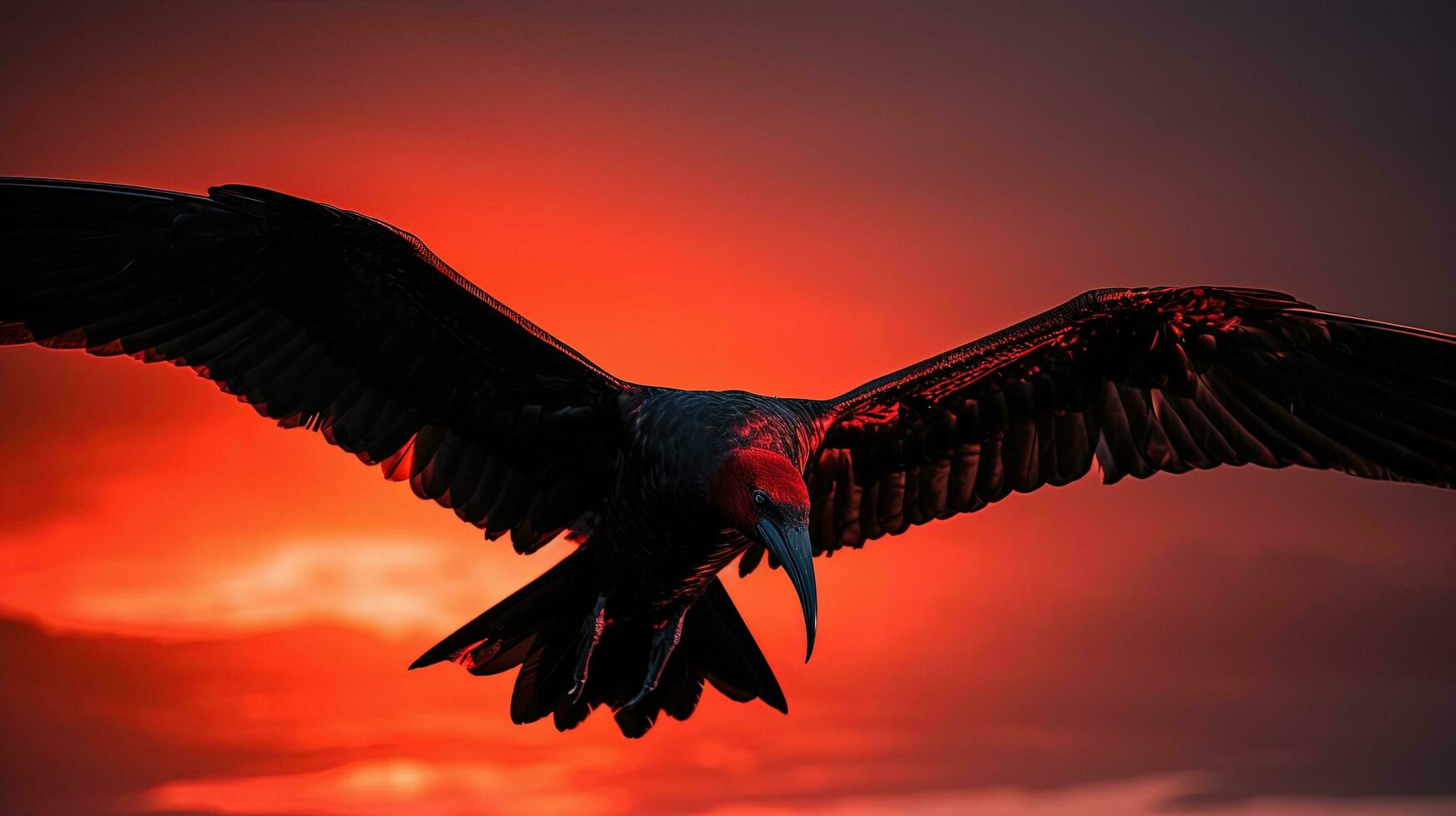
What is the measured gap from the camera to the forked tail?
19.4 ft

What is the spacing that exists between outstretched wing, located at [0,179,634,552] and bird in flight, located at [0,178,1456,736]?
0.01 m

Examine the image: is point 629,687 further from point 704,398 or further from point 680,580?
point 704,398

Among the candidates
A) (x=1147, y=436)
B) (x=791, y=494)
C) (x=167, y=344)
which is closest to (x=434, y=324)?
(x=167, y=344)

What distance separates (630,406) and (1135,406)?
A: 2.41 m

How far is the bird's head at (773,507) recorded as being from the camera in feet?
15.0

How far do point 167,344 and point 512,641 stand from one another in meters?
1.91

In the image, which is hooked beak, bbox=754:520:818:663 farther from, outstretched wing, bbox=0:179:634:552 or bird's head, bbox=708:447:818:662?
outstretched wing, bbox=0:179:634:552

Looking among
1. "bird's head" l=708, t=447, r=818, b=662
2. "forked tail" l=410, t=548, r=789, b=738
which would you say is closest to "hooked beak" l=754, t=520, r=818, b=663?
"bird's head" l=708, t=447, r=818, b=662

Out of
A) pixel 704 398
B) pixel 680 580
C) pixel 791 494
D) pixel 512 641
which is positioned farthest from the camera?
pixel 512 641

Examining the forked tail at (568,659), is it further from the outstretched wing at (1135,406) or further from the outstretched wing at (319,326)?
the outstretched wing at (1135,406)

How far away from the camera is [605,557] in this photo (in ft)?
18.6

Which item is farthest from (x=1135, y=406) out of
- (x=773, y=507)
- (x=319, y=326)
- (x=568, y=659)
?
(x=319, y=326)

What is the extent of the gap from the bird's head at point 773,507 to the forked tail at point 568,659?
1.34 m

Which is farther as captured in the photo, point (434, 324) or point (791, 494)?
point (434, 324)
